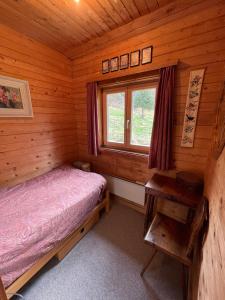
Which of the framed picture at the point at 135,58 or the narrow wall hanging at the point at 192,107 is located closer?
the narrow wall hanging at the point at 192,107

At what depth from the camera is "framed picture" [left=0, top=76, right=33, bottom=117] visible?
1759mm

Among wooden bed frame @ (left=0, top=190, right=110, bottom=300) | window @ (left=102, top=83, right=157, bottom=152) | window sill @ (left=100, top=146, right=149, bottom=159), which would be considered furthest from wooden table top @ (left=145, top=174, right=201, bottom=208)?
wooden bed frame @ (left=0, top=190, right=110, bottom=300)

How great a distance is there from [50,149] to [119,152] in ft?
4.10

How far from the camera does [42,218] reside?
128 cm

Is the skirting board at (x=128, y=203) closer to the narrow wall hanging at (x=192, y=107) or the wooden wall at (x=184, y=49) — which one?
the wooden wall at (x=184, y=49)

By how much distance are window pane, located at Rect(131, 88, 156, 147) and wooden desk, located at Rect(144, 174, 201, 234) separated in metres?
0.63

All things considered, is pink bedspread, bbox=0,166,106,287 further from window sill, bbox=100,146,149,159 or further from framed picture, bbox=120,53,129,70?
framed picture, bbox=120,53,129,70

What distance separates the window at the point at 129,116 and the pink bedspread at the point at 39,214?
80 centimetres

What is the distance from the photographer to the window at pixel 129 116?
2.01 m

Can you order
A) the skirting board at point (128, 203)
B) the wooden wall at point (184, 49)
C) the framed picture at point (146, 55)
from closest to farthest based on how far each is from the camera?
1. the wooden wall at point (184, 49)
2. the framed picture at point (146, 55)
3. the skirting board at point (128, 203)

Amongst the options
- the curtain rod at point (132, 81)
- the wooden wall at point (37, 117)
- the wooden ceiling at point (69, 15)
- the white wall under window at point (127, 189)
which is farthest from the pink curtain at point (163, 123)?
the wooden wall at point (37, 117)

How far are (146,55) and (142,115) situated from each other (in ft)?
2.54

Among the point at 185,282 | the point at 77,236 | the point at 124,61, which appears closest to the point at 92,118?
the point at 124,61

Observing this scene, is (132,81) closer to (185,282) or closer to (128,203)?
(128,203)
